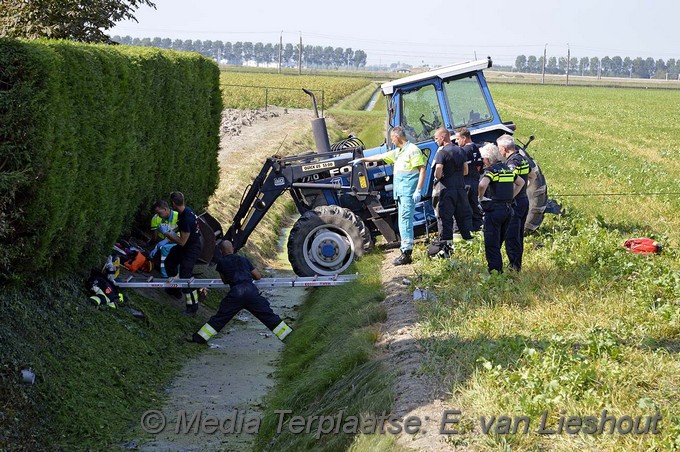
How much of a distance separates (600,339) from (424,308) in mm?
2610

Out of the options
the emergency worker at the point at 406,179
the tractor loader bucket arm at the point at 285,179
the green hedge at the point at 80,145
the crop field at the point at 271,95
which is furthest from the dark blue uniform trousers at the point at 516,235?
the crop field at the point at 271,95

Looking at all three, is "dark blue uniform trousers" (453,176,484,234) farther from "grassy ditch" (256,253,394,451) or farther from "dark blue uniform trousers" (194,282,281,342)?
"dark blue uniform trousers" (194,282,281,342)

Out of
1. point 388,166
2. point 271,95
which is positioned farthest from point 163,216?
point 271,95

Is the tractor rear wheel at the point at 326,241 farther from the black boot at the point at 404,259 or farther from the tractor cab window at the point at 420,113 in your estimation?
the tractor cab window at the point at 420,113

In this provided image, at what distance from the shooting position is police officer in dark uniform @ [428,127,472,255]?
13.1 m

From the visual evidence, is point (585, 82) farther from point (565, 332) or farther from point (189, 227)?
point (565, 332)

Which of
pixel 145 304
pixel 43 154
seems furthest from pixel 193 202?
pixel 43 154

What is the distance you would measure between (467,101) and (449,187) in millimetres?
2499

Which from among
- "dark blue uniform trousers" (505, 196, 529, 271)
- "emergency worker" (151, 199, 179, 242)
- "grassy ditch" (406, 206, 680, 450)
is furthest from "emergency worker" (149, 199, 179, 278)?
"dark blue uniform trousers" (505, 196, 529, 271)

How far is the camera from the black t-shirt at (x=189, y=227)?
13.6 metres

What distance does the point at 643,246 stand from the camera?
1312 centimetres

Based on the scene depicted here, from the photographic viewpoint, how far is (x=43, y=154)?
9.88m

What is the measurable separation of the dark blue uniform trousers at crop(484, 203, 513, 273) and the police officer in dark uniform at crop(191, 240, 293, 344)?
2.65 meters

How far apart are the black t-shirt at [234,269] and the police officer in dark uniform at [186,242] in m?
1.71
